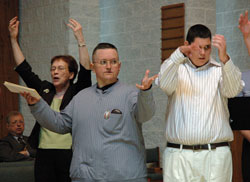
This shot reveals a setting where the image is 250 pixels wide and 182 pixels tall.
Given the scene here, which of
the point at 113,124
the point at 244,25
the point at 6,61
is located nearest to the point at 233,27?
the point at 244,25

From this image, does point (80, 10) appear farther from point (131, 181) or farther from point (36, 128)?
point (131, 181)

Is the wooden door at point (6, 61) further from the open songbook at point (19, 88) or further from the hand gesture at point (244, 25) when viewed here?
the hand gesture at point (244, 25)

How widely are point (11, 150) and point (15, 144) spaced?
18 cm

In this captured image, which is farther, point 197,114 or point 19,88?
point 197,114

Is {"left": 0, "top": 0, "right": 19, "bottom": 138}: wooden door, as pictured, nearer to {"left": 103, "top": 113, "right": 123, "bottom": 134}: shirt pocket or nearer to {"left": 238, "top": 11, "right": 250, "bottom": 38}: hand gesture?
{"left": 103, "top": 113, "right": 123, "bottom": 134}: shirt pocket

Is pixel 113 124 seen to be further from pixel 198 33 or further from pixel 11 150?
pixel 11 150

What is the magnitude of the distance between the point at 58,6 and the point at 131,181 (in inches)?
149

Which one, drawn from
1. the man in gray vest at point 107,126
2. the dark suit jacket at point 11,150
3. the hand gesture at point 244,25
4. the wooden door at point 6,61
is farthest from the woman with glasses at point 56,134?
the wooden door at point 6,61

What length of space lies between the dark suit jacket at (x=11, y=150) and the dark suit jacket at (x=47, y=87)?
171 centimetres

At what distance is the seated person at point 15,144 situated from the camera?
5.66m

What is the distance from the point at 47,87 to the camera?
4.12 meters

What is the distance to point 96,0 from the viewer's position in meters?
6.53

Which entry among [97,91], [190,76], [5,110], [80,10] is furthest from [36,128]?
[5,110]

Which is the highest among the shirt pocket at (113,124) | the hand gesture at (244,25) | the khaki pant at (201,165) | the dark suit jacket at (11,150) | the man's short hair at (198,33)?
the hand gesture at (244,25)
